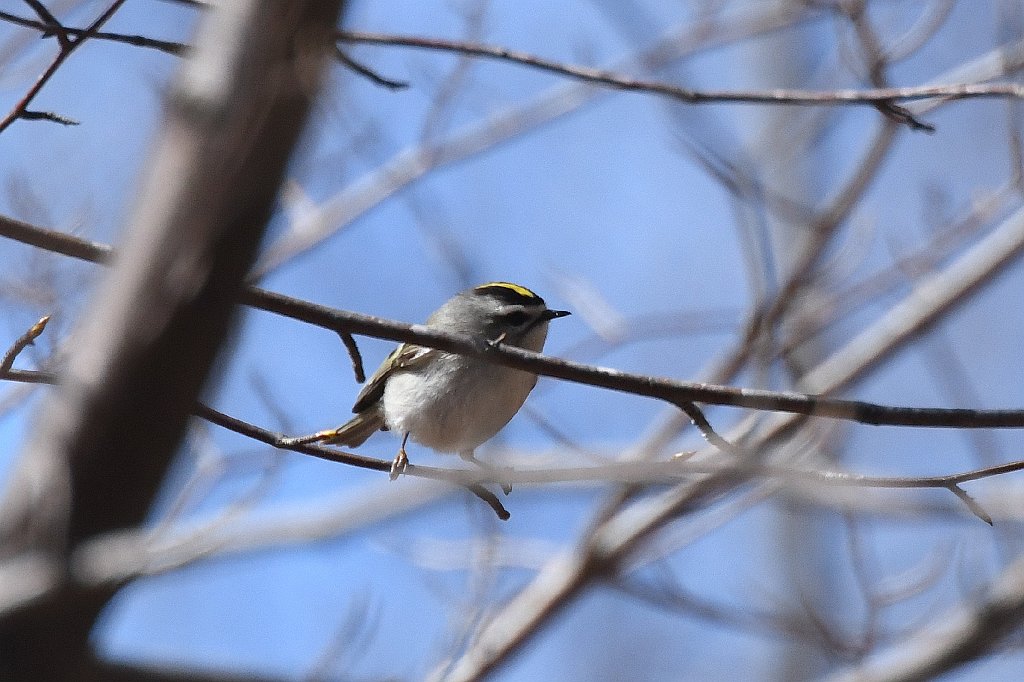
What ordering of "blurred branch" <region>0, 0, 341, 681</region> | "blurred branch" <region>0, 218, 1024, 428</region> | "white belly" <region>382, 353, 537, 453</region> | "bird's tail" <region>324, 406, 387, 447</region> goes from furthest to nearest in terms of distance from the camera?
"bird's tail" <region>324, 406, 387, 447</region>, "white belly" <region>382, 353, 537, 453</region>, "blurred branch" <region>0, 218, 1024, 428</region>, "blurred branch" <region>0, 0, 341, 681</region>

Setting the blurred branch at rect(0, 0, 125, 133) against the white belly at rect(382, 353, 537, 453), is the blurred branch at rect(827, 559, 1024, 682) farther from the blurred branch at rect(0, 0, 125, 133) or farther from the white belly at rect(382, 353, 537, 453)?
the blurred branch at rect(0, 0, 125, 133)

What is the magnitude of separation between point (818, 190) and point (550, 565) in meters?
5.65

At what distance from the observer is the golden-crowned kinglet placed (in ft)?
13.7

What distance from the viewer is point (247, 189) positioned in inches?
42.8

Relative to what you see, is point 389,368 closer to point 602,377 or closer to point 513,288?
point 513,288

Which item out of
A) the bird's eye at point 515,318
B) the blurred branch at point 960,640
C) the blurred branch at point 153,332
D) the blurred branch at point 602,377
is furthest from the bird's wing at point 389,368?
the blurred branch at point 153,332

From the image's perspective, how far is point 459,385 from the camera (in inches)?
166

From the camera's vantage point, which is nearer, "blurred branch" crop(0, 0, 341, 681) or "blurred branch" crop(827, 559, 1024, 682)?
"blurred branch" crop(0, 0, 341, 681)

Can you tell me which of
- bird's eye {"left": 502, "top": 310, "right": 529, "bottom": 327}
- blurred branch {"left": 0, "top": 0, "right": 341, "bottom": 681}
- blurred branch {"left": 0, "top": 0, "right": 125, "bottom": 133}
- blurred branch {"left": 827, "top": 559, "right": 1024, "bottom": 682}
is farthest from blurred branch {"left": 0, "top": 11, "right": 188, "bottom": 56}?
blurred branch {"left": 827, "top": 559, "right": 1024, "bottom": 682}

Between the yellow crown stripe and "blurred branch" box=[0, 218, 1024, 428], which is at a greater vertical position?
the yellow crown stripe

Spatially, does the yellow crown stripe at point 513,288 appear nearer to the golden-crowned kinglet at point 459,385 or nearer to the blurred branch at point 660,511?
the golden-crowned kinglet at point 459,385

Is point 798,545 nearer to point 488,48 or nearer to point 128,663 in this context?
point 488,48

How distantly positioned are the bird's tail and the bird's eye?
0.75 metres

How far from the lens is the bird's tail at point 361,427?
→ 189 inches
